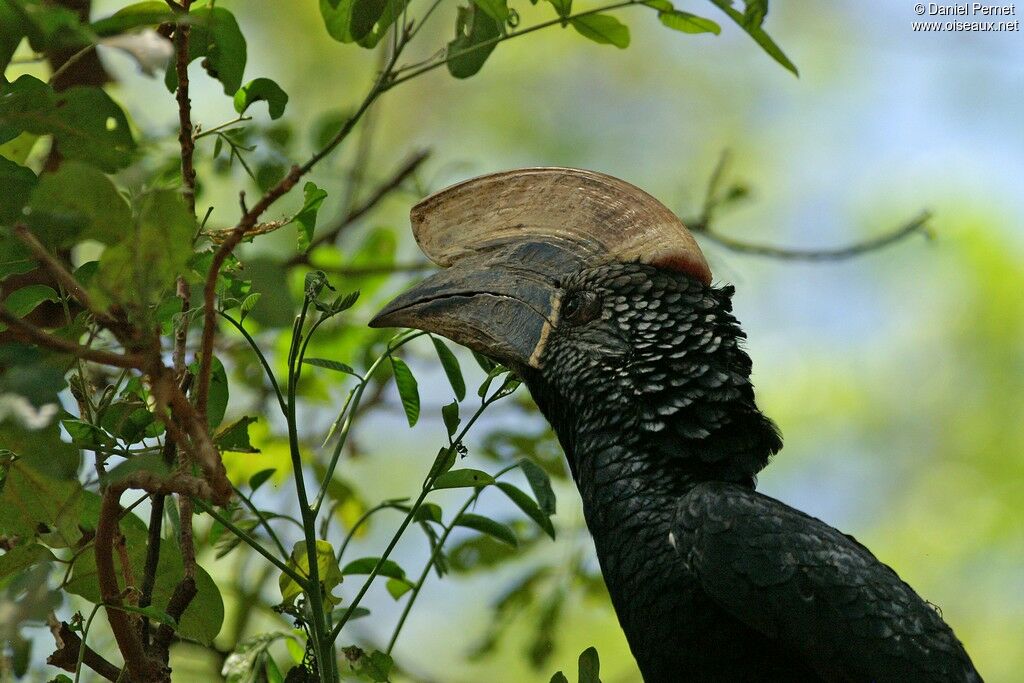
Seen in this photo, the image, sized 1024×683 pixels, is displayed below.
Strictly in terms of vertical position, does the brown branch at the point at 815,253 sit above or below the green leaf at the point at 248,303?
above

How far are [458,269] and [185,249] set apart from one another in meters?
0.84

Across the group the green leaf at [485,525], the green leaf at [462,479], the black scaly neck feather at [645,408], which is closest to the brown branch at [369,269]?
the black scaly neck feather at [645,408]

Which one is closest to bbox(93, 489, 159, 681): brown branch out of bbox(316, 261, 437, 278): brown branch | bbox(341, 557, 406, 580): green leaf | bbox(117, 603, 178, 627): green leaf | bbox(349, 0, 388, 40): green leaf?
bbox(117, 603, 178, 627): green leaf

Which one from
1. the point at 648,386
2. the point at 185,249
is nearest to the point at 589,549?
the point at 648,386

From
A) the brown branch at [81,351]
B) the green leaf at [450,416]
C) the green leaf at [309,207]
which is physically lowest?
the brown branch at [81,351]

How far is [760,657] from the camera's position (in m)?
1.42

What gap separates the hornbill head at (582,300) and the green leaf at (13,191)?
2.03 feet

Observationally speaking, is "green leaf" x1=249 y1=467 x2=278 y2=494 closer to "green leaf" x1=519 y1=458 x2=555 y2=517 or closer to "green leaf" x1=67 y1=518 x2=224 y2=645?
"green leaf" x1=67 y1=518 x2=224 y2=645

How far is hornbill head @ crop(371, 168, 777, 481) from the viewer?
1.58m

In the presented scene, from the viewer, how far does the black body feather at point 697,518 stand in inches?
52.9

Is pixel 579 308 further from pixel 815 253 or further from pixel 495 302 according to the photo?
pixel 815 253

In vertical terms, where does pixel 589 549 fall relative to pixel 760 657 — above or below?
above

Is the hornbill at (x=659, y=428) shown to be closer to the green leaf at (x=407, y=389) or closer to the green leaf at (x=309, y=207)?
the green leaf at (x=407, y=389)

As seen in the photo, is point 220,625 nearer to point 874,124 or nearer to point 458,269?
point 458,269
